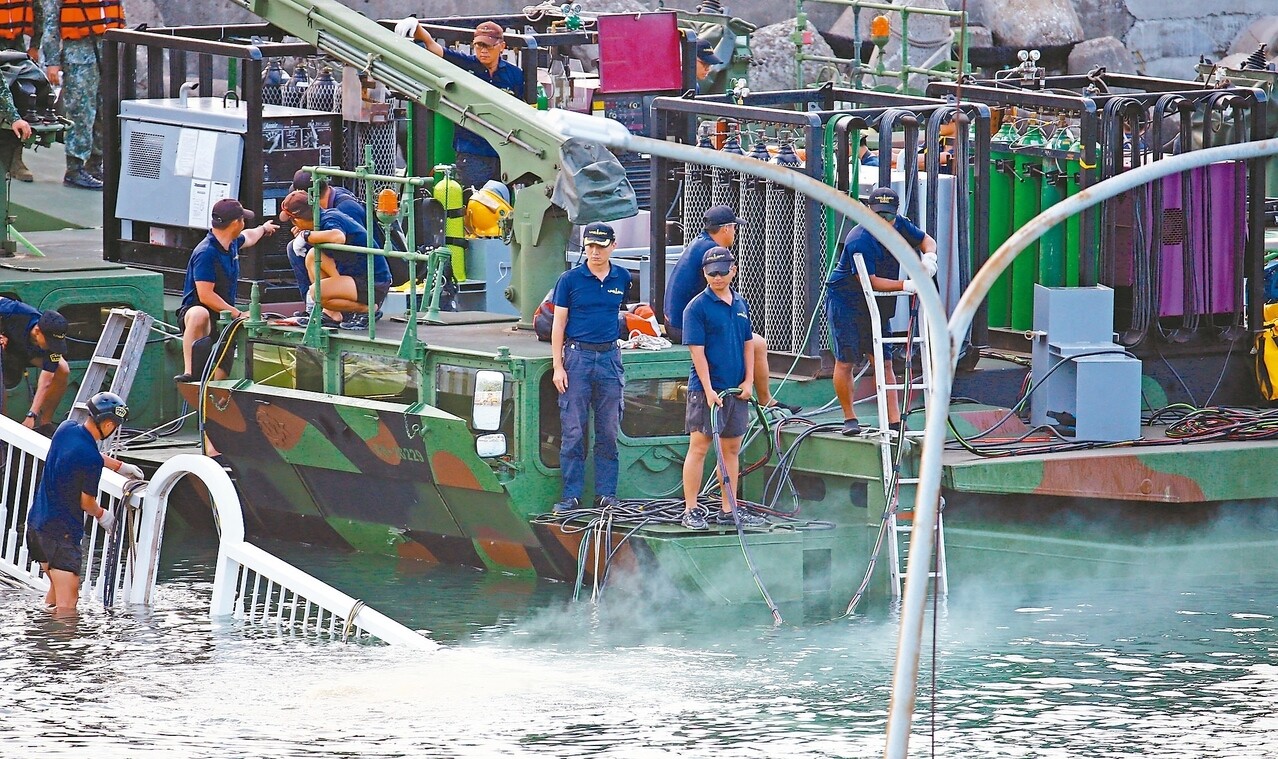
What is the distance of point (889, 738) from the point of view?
26.0 ft

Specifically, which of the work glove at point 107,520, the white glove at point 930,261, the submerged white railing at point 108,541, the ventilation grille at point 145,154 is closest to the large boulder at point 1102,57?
the ventilation grille at point 145,154

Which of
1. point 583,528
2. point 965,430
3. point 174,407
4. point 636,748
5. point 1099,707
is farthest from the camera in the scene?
point 174,407

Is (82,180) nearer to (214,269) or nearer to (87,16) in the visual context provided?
(87,16)

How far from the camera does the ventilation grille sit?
57.7 feet

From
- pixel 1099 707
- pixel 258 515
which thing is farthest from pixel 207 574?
pixel 1099 707

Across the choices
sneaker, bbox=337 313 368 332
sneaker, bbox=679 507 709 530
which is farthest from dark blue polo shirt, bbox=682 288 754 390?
sneaker, bbox=337 313 368 332

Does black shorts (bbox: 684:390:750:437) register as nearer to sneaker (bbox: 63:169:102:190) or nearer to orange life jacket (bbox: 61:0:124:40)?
orange life jacket (bbox: 61:0:124:40)

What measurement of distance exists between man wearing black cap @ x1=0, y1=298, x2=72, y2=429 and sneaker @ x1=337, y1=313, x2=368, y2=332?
1919 millimetres

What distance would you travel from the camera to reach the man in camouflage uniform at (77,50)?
67.8 feet

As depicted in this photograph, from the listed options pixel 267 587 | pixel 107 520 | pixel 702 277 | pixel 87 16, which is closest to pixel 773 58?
pixel 87 16

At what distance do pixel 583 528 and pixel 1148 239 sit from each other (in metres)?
4.42

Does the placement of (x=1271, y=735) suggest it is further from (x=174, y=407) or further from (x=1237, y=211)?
(x=174, y=407)

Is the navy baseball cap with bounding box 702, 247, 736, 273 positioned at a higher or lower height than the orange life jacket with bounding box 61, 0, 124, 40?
lower

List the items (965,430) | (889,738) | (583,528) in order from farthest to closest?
(965,430)
(583,528)
(889,738)
